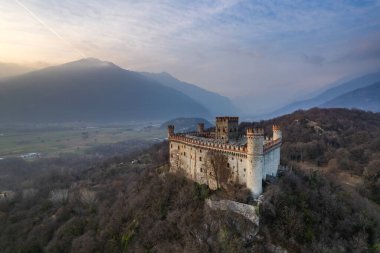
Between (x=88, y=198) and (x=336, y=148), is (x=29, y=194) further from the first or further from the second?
(x=336, y=148)

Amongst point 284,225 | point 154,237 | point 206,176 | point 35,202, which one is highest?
point 206,176

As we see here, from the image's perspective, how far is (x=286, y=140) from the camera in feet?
403

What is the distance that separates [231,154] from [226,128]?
1165 cm

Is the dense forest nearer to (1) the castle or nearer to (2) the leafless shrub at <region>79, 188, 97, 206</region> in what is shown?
(2) the leafless shrub at <region>79, 188, 97, 206</region>

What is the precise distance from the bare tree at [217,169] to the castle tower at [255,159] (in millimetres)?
4851

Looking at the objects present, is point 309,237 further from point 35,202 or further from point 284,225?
point 35,202

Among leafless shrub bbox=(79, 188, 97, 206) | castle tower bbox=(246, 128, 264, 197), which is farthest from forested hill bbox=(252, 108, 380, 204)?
leafless shrub bbox=(79, 188, 97, 206)

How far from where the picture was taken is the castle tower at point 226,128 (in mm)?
59375

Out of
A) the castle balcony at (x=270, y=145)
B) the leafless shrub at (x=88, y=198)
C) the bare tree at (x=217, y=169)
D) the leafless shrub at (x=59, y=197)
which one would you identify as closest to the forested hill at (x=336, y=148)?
the castle balcony at (x=270, y=145)

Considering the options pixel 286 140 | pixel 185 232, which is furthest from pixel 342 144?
pixel 185 232

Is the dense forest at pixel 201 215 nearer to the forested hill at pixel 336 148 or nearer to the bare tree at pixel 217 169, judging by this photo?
the forested hill at pixel 336 148

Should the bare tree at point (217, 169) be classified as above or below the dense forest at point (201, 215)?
above

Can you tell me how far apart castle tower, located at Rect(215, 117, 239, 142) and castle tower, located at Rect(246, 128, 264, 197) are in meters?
13.9

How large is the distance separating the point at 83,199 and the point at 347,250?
64.4 meters
